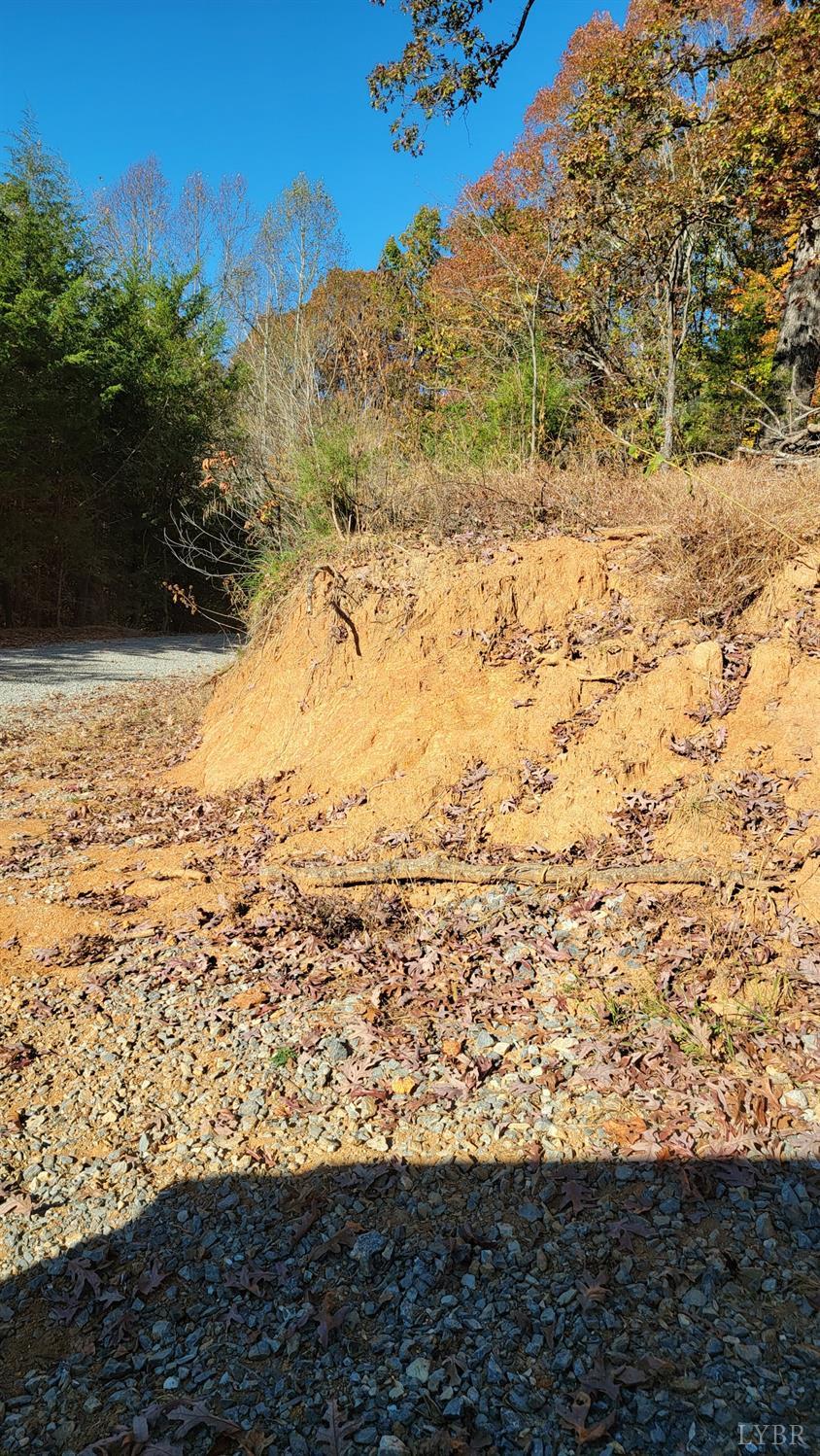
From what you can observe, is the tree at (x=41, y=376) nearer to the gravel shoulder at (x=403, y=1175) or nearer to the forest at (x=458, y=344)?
the forest at (x=458, y=344)

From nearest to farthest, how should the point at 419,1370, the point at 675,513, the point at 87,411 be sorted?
the point at 419,1370, the point at 675,513, the point at 87,411

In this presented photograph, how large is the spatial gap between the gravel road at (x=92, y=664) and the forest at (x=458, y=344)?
1380mm

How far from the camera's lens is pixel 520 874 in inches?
157

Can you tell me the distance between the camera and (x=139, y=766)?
6.95 meters

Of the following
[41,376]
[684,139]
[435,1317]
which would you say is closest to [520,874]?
[435,1317]

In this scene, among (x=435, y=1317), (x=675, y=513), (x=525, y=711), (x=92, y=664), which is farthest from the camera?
(x=92, y=664)

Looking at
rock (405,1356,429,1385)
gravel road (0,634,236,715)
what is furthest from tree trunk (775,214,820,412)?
rock (405,1356,429,1385)

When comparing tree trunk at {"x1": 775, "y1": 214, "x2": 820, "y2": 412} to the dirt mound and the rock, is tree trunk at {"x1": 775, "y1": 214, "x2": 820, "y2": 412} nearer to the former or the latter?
the dirt mound

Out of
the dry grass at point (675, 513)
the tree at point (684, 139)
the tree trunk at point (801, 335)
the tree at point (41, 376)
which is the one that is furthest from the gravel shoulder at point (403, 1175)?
the tree at point (41, 376)

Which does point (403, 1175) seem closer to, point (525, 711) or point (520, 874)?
point (520, 874)

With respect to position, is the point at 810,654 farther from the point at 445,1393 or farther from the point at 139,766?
the point at 139,766

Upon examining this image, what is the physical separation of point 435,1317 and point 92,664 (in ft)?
42.0

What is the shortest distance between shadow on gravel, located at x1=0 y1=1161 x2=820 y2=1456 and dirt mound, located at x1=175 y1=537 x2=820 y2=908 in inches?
76.7

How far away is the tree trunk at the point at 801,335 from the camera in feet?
27.2
